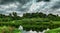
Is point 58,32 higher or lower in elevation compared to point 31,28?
higher

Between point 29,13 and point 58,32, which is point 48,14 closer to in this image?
point 29,13

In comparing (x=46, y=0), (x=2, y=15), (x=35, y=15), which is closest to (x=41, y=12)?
(x=35, y=15)

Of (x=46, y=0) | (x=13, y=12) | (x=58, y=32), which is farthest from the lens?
(x=13, y=12)

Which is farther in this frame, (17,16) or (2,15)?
(2,15)

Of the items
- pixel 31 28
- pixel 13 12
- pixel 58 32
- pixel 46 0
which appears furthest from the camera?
pixel 13 12

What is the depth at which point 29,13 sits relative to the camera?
8406cm

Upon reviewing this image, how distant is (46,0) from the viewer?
74812mm

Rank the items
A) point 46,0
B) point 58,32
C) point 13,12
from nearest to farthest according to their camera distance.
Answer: point 58,32, point 46,0, point 13,12

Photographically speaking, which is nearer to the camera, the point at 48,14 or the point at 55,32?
the point at 55,32

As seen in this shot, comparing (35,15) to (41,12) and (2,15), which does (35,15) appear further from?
(2,15)

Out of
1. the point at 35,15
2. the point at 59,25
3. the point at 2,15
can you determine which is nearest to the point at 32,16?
the point at 35,15

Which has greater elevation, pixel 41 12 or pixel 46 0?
pixel 46 0

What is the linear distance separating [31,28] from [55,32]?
49.1ft

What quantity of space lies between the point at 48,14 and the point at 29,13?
7798mm
